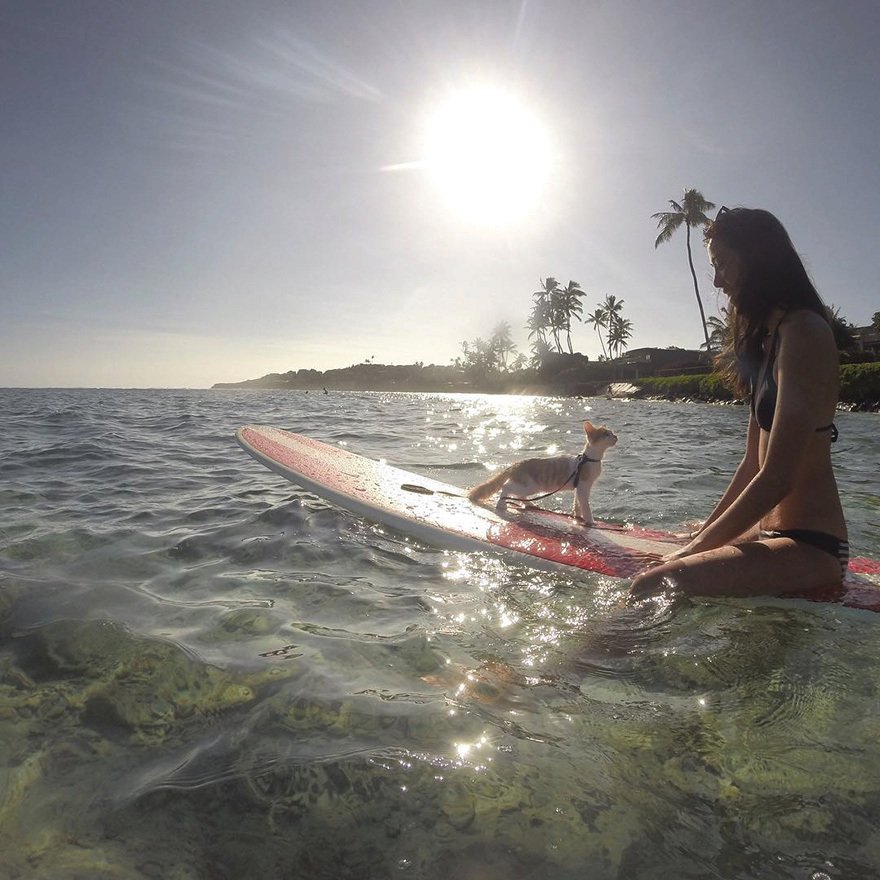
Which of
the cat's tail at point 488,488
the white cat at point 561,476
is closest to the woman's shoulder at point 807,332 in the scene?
the white cat at point 561,476

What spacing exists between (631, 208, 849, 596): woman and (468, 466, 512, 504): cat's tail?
2739 mm

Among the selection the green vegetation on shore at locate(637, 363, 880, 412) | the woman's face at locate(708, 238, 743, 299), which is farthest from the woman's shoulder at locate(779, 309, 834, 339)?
the green vegetation on shore at locate(637, 363, 880, 412)

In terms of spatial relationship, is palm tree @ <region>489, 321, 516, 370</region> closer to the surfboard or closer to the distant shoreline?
the distant shoreline

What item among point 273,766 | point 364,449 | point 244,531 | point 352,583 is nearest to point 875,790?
point 273,766

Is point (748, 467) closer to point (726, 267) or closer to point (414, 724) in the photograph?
point (726, 267)

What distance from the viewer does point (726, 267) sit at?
3.00m

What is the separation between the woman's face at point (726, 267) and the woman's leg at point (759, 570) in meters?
1.31

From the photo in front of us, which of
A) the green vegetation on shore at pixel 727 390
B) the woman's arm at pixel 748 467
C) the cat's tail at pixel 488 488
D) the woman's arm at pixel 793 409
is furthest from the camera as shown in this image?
the green vegetation on shore at pixel 727 390

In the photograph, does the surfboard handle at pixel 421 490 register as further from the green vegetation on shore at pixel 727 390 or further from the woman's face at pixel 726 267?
the green vegetation on shore at pixel 727 390

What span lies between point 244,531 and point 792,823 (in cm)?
424

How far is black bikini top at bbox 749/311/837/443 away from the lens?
9.52 feet

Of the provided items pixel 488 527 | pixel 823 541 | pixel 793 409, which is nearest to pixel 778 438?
pixel 793 409

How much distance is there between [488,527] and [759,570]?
7.69 ft

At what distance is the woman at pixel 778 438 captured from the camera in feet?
8.82
